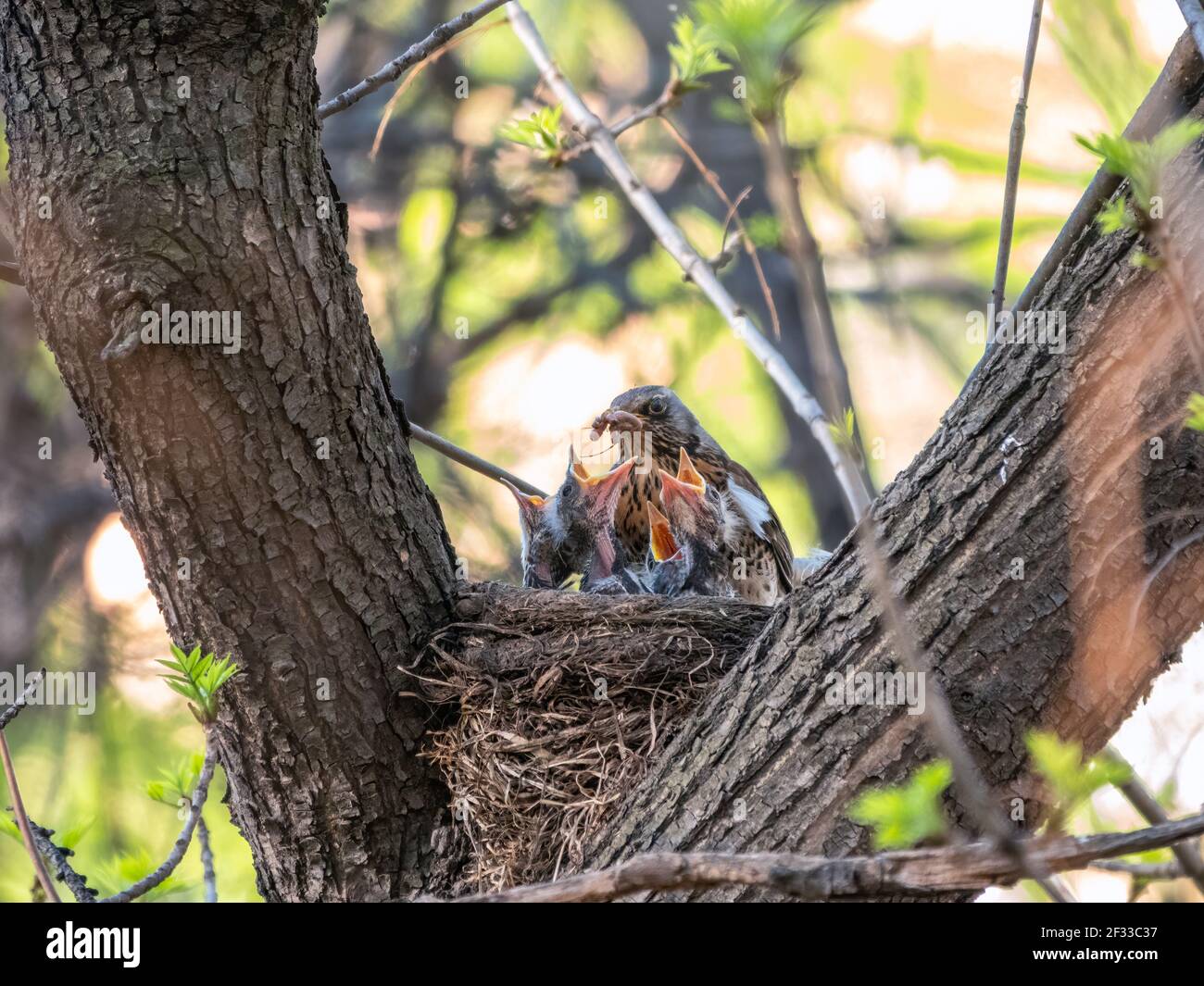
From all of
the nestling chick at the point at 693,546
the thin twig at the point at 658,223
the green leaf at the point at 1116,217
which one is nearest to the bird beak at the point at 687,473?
the nestling chick at the point at 693,546

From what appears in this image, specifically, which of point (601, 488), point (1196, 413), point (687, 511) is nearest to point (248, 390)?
point (1196, 413)

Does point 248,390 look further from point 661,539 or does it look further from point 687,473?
point 687,473

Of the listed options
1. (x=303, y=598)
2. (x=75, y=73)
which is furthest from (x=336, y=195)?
(x=303, y=598)

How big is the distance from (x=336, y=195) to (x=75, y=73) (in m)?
0.64

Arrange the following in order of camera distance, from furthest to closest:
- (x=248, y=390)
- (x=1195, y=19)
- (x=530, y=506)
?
(x=530, y=506)
(x=248, y=390)
(x=1195, y=19)

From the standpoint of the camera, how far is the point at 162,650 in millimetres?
6020

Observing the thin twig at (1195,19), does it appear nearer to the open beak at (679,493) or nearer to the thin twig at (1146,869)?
the thin twig at (1146,869)

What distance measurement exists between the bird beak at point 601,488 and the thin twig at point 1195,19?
335 centimetres

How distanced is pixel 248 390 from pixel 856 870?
1.78 meters

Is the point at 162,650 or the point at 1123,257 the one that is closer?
the point at 1123,257

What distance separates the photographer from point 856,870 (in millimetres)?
1624

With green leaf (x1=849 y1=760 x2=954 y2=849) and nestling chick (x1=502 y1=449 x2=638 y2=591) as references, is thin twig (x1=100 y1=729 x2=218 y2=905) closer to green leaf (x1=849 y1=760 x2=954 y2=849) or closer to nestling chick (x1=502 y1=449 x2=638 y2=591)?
green leaf (x1=849 y1=760 x2=954 y2=849)

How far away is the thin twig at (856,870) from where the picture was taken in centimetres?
144
